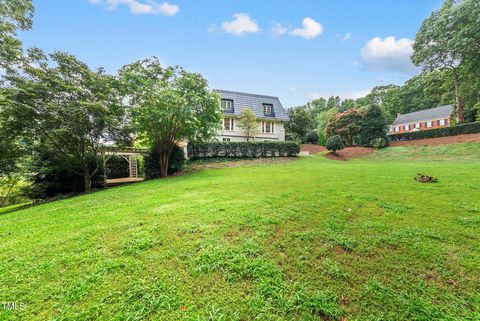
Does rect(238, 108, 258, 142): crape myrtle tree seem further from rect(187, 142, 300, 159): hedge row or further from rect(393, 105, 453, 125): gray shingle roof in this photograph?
rect(393, 105, 453, 125): gray shingle roof

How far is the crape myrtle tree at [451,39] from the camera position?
1380 cm

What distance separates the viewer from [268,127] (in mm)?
24344

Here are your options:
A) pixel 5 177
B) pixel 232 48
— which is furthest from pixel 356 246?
pixel 5 177

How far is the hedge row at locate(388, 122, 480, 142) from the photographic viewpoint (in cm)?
1681

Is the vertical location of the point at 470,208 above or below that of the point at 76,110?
below

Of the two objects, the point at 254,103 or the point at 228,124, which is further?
the point at 254,103

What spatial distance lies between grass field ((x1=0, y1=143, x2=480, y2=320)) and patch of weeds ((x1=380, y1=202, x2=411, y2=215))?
2 centimetres

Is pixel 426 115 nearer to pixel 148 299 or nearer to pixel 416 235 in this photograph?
pixel 416 235

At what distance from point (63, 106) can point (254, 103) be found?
18911 millimetres

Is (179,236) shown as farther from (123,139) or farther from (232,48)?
(232,48)

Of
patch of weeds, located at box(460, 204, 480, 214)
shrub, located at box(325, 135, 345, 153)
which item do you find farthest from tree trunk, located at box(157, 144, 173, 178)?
shrub, located at box(325, 135, 345, 153)

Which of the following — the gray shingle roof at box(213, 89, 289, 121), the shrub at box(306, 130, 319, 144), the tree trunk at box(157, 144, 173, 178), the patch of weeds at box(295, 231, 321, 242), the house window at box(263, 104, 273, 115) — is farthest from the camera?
the shrub at box(306, 130, 319, 144)

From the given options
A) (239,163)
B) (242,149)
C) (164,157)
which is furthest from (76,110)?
(242,149)

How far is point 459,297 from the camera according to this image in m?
2.03
